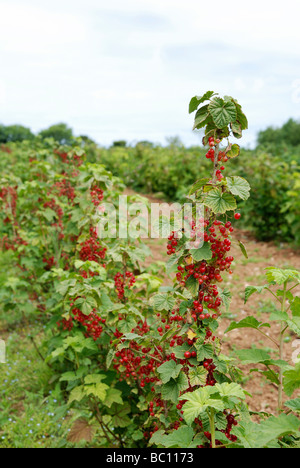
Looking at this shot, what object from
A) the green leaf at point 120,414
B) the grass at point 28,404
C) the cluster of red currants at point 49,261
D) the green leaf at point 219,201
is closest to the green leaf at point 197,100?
the green leaf at point 219,201

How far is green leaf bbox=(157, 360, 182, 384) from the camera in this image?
5.92ft

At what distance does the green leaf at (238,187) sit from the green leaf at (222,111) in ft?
0.84

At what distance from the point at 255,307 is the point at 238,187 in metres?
3.92

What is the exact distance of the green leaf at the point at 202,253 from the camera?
173cm

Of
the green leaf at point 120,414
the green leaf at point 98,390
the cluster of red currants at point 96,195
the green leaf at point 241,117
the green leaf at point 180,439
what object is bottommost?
the green leaf at point 120,414

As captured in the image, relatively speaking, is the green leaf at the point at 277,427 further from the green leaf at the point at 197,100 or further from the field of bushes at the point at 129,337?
the green leaf at the point at 197,100

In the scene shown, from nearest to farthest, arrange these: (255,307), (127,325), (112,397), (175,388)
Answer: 1. (175,388)
2. (127,325)
3. (112,397)
4. (255,307)

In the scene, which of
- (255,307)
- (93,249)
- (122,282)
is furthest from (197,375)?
(255,307)

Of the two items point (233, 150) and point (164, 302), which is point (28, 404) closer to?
point (164, 302)

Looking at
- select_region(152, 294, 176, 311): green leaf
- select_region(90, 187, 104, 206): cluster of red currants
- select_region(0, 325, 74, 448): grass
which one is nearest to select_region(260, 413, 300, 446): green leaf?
select_region(152, 294, 176, 311): green leaf

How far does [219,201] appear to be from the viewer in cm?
176

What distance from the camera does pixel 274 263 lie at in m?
6.86

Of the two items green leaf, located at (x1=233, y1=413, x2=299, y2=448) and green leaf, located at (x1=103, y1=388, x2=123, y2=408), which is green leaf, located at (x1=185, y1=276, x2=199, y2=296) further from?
green leaf, located at (x1=103, y1=388, x2=123, y2=408)

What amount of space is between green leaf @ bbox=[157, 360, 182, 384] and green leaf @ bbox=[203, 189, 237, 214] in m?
0.71
